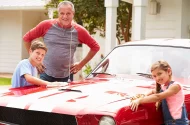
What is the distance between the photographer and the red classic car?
13.8 feet

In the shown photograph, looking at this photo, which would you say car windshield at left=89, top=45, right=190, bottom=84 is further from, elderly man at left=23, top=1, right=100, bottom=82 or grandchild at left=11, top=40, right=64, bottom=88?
grandchild at left=11, top=40, right=64, bottom=88

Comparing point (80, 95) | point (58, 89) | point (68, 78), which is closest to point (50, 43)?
point (68, 78)

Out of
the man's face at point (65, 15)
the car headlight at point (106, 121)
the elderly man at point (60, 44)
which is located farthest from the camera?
the elderly man at point (60, 44)

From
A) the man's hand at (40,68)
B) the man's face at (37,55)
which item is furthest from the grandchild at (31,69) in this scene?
the man's hand at (40,68)

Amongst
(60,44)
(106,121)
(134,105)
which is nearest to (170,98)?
(134,105)

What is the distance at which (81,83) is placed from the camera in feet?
17.9

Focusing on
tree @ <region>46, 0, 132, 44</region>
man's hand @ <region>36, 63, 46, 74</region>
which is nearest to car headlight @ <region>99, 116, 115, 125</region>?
man's hand @ <region>36, 63, 46, 74</region>

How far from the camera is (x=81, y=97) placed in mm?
4598

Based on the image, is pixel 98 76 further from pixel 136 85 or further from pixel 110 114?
pixel 110 114

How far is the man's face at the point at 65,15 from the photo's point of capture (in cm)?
635

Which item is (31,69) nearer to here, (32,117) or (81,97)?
(32,117)

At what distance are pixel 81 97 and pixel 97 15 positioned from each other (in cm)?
1000

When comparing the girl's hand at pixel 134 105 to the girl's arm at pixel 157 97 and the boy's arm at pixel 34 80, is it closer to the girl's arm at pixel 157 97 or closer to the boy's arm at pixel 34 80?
the girl's arm at pixel 157 97

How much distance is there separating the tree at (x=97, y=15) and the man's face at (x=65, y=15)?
7.51 metres
